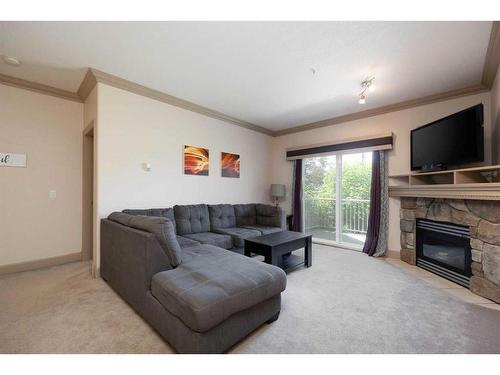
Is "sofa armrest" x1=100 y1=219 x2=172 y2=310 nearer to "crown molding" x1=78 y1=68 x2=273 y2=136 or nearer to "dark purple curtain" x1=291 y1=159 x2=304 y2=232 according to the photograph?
"crown molding" x1=78 y1=68 x2=273 y2=136

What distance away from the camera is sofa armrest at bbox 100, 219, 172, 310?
1.77 metres

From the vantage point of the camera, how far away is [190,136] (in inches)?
149

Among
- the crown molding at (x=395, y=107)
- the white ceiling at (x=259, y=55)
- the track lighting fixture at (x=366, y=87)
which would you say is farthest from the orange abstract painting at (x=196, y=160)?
the track lighting fixture at (x=366, y=87)

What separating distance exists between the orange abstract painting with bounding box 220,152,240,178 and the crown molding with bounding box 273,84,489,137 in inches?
60.8

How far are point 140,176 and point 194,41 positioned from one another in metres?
1.94

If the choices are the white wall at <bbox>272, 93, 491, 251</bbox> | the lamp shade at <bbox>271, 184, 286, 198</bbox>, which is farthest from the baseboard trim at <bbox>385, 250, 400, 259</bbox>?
the lamp shade at <bbox>271, 184, 286, 198</bbox>

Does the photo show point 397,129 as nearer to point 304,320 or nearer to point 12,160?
point 304,320

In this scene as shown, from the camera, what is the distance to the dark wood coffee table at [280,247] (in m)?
2.66

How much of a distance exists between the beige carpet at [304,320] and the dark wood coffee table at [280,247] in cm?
33

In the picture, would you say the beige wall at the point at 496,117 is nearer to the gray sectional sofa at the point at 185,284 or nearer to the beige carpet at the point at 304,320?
the beige carpet at the point at 304,320

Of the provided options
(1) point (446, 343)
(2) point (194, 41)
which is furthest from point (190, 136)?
(1) point (446, 343)

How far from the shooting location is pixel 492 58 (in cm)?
232

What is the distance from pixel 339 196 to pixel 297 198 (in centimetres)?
89

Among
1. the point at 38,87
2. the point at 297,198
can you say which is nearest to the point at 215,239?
the point at 297,198
